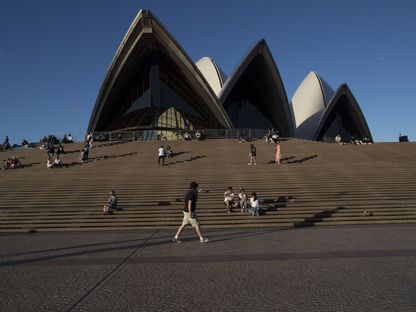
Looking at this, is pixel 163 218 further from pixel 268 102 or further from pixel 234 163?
pixel 268 102

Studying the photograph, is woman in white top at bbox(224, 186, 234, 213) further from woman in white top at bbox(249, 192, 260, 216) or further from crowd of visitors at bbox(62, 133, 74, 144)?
crowd of visitors at bbox(62, 133, 74, 144)

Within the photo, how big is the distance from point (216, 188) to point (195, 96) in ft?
99.8

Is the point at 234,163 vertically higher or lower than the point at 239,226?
higher

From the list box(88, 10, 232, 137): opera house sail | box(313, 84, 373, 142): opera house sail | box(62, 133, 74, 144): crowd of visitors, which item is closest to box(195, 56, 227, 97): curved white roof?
box(88, 10, 232, 137): opera house sail

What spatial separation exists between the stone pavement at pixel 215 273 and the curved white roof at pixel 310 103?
148 feet

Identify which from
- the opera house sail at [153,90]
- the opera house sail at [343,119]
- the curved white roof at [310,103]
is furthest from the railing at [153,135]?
the curved white roof at [310,103]

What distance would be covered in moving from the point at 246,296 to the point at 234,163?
1488 cm

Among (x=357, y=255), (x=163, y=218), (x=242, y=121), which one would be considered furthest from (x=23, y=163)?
(x=242, y=121)

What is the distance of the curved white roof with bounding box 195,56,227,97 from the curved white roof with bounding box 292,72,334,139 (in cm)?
1180

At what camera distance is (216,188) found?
14.5m

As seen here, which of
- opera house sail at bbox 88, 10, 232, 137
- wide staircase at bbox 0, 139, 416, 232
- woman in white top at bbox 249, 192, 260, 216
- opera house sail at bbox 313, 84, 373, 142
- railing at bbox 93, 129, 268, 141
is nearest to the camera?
wide staircase at bbox 0, 139, 416, 232

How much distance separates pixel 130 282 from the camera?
5113 millimetres

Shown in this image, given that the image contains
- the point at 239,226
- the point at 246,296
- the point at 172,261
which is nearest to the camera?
the point at 246,296

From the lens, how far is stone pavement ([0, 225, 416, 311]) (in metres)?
4.24
